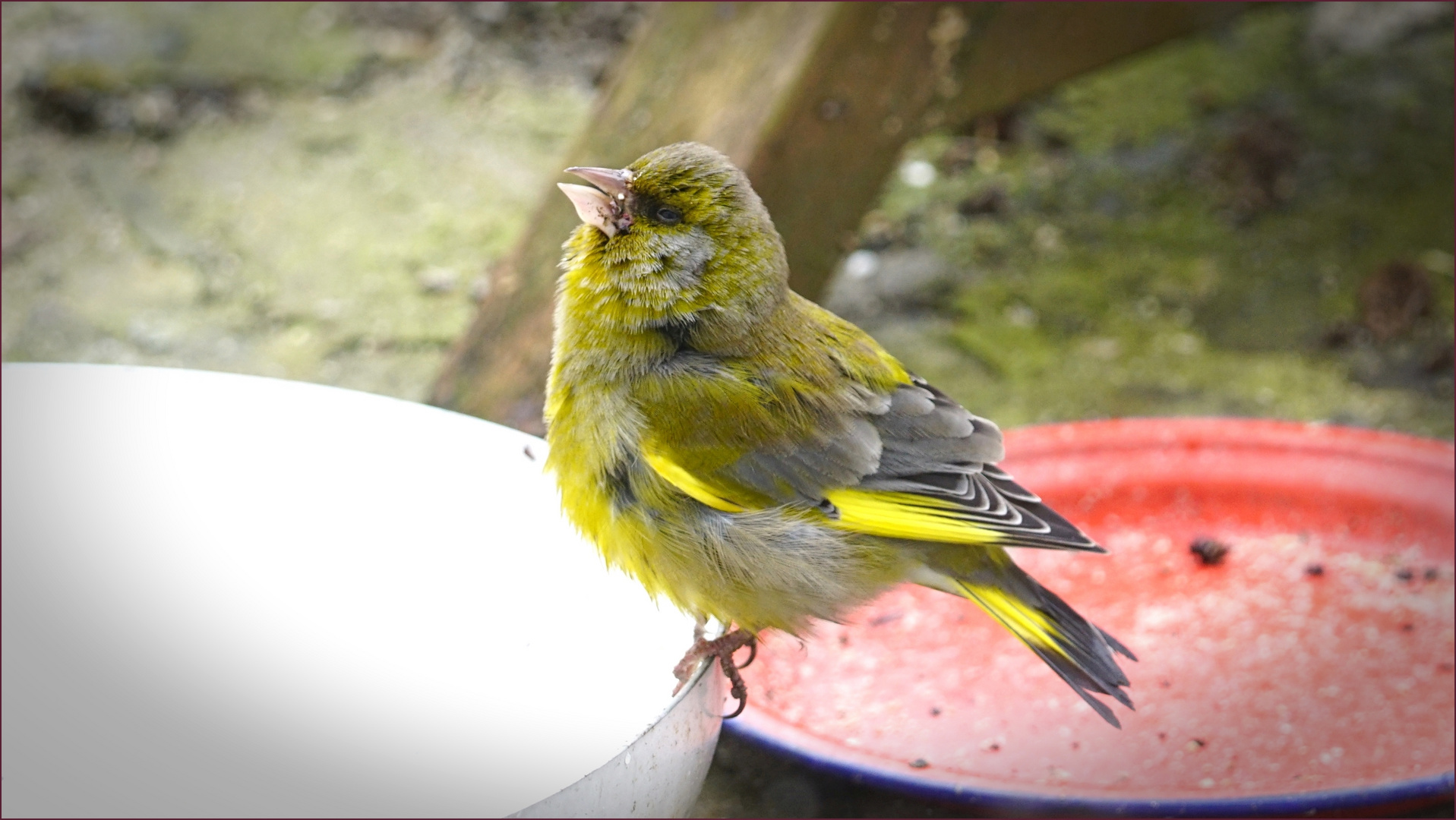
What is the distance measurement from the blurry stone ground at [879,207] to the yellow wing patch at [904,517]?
1765 millimetres

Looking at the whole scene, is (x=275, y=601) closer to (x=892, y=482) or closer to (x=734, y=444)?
(x=734, y=444)

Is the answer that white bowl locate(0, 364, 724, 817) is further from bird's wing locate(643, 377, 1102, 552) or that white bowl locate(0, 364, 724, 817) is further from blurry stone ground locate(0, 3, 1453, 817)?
blurry stone ground locate(0, 3, 1453, 817)

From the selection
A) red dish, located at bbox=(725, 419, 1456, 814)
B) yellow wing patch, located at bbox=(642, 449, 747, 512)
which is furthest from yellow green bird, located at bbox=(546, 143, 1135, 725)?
red dish, located at bbox=(725, 419, 1456, 814)

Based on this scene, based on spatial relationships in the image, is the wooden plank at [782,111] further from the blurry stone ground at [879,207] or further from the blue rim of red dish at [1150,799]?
the blue rim of red dish at [1150,799]

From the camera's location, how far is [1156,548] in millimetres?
3197

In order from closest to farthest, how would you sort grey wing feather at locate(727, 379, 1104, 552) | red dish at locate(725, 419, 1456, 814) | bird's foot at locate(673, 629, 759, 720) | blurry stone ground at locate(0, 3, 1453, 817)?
bird's foot at locate(673, 629, 759, 720) → grey wing feather at locate(727, 379, 1104, 552) → red dish at locate(725, 419, 1456, 814) → blurry stone ground at locate(0, 3, 1453, 817)

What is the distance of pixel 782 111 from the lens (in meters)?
3.28

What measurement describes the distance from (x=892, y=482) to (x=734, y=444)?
10.1 inches

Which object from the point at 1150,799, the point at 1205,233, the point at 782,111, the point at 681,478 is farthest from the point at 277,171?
the point at 1150,799

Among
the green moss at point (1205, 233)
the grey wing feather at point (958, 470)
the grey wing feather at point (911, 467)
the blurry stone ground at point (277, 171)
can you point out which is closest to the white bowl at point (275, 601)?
the grey wing feather at point (911, 467)

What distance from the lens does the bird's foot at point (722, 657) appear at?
79.6 inches

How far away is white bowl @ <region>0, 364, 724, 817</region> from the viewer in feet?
7.16

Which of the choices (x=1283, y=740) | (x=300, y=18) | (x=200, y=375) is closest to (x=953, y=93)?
(x=1283, y=740)

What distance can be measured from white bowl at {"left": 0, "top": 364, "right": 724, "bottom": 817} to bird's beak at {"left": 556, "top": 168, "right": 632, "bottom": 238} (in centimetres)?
35
